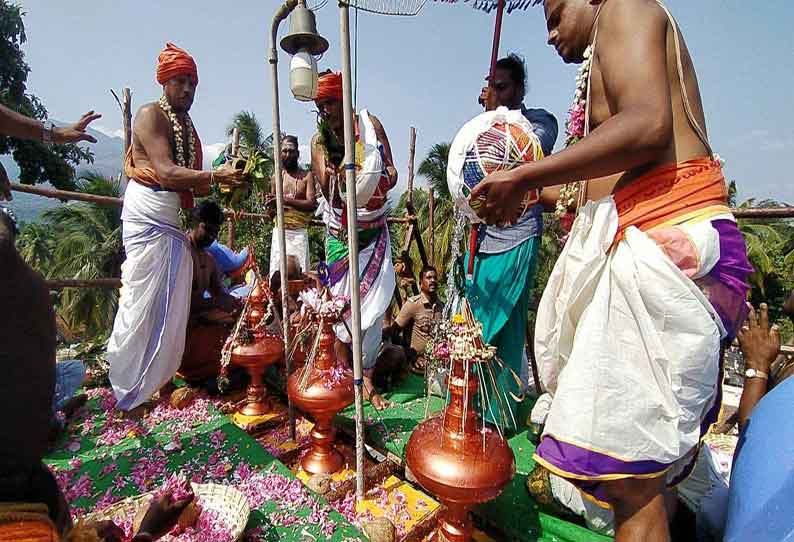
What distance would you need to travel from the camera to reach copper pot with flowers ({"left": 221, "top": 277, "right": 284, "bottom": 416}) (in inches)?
126

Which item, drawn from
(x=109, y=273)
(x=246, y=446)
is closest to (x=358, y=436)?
(x=246, y=446)

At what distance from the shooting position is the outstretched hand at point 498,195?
1315 mm

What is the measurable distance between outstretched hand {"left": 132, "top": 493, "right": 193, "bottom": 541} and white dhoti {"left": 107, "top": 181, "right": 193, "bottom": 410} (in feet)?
4.80

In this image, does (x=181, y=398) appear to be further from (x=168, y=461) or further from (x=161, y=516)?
(x=161, y=516)

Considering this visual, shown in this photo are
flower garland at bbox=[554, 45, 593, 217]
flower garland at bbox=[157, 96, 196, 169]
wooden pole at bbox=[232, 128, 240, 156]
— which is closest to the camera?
flower garland at bbox=[554, 45, 593, 217]

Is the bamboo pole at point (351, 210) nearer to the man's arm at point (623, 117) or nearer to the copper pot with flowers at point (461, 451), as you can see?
the copper pot with flowers at point (461, 451)

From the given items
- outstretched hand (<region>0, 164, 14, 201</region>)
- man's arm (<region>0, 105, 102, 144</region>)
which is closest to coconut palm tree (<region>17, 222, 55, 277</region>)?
man's arm (<region>0, 105, 102, 144</region>)

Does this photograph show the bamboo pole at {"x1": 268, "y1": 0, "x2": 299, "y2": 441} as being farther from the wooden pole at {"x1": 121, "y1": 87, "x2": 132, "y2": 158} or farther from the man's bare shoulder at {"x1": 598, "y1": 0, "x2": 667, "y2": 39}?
the wooden pole at {"x1": 121, "y1": 87, "x2": 132, "y2": 158}

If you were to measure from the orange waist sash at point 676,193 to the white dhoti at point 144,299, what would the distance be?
306 centimetres

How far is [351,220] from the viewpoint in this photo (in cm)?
204

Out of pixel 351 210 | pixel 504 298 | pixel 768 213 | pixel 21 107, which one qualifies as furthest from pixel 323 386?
pixel 21 107

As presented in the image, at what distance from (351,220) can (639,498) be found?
1565 mm

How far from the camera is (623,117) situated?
1225 mm

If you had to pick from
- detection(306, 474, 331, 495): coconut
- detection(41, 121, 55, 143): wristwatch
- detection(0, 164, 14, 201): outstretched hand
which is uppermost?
detection(41, 121, 55, 143): wristwatch
